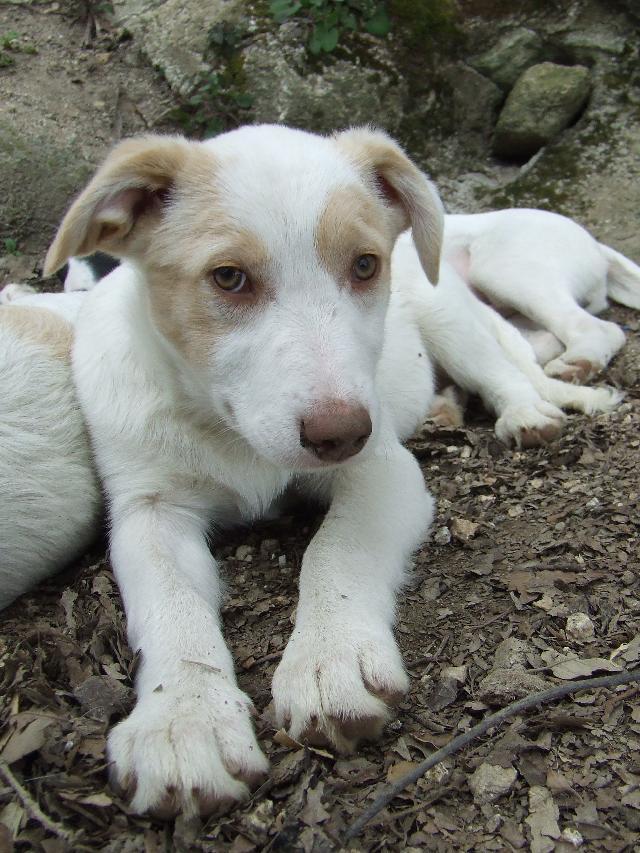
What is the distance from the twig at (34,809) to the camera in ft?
6.11

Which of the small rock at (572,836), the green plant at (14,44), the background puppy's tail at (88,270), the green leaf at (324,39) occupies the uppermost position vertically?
the green leaf at (324,39)

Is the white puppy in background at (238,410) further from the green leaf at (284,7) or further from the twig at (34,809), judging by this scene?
the green leaf at (284,7)

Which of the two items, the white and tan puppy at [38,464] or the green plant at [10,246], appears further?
the green plant at [10,246]

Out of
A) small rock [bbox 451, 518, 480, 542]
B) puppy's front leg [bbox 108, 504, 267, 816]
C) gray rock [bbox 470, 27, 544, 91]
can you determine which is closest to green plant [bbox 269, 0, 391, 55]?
gray rock [bbox 470, 27, 544, 91]

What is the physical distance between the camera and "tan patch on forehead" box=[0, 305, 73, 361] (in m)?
3.38

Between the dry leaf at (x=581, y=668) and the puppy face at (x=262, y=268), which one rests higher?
the puppy face at (x=262, y=268)

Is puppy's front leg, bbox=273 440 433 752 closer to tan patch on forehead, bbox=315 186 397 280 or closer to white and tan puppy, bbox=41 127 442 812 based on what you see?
white and tan puppy, bbox=41 127 442 812

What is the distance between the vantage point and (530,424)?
155 inches

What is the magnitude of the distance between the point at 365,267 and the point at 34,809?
189cm

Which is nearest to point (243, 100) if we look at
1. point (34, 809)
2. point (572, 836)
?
point (34, 809)

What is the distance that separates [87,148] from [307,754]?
5234mm

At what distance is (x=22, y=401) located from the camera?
309 cm

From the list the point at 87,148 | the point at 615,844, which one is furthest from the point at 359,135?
the point at 87,148

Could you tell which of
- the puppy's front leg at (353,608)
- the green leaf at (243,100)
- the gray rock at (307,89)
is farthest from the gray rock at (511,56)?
the puppy's front leg at (353,608)
